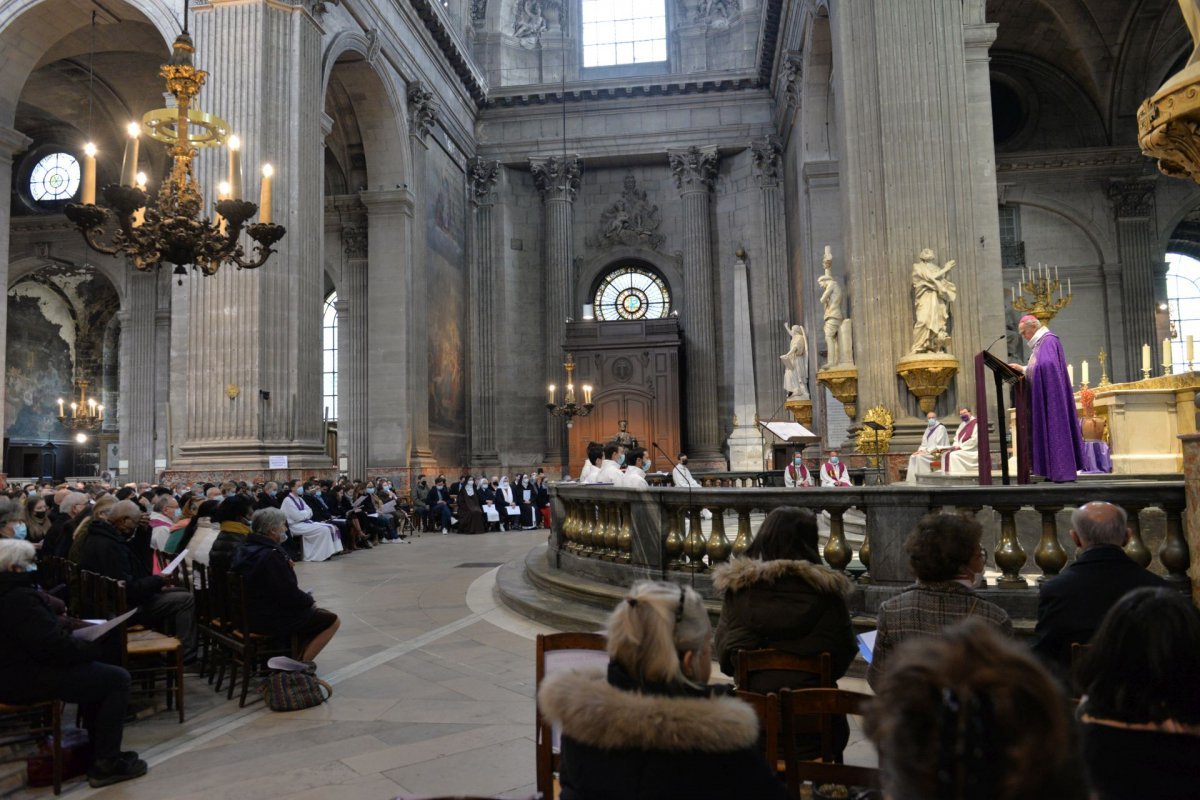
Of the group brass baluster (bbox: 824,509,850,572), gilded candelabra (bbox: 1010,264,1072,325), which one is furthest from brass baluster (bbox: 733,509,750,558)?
gilded candelabra (bbox: 1010,264,1072,325)

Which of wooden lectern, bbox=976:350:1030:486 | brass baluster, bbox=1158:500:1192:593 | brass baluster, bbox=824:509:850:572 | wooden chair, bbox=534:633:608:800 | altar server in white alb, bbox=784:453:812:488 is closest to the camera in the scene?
wooden chair, bbox=534:633:608:800

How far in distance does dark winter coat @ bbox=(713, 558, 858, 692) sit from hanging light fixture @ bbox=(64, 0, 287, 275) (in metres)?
7.07

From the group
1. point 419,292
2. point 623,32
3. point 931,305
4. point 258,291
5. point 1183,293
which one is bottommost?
point 931,305

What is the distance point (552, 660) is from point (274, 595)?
288 cm

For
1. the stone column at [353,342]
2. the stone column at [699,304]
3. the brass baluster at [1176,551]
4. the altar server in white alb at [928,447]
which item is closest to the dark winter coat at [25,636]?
the brass baluster at [1176,551]

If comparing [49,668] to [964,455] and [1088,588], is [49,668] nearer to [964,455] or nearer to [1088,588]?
[1088,588]

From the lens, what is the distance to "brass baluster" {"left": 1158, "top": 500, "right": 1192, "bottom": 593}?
4.56 metres

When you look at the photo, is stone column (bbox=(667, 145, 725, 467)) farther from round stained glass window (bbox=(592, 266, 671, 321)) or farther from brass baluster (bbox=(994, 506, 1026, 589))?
brass baluster (bbox=(994, 506, 1026, 589))

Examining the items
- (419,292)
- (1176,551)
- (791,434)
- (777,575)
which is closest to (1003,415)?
(1176,551)

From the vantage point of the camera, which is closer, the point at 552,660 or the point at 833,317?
the point at 552,660

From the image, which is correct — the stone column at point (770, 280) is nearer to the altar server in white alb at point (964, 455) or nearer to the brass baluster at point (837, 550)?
the altar server in white alb at point (964, 455)

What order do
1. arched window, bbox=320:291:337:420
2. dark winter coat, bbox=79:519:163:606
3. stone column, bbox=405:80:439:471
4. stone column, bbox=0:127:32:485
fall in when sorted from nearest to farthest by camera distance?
dark winter coat, bbox=79:519:163:606 < stone column, bbox=0:127:32:485 < stone column, bbox=405:80:439:471 < arched window, bbox=320:291:337:420

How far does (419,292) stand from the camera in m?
21.6

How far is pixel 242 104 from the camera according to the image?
14617mm
